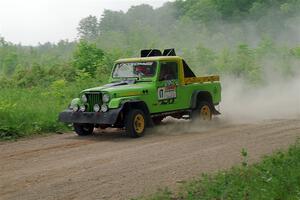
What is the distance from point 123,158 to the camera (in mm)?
10258

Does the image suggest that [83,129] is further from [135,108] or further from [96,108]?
[135,108]

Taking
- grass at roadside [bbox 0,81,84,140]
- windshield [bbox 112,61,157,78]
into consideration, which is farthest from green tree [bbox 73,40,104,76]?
windshield [bbox 112,61,157,78]

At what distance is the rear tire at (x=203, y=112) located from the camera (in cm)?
1496

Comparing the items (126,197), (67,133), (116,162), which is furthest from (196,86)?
(126,197)

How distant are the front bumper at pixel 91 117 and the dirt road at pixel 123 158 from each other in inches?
18.3

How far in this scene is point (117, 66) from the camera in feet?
48.3

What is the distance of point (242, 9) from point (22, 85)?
116ft

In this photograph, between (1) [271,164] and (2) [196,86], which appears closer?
(1) [271,164]

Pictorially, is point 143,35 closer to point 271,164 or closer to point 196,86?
point 196,86

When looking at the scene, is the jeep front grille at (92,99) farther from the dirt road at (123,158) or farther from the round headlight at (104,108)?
the dirt road at (123,158)

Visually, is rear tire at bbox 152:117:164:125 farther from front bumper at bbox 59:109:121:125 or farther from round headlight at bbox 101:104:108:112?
front bumper at bbox 59:109:121:125

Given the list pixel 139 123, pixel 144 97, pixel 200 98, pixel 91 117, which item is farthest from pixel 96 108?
pixel 200 98

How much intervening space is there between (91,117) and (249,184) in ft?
19.9

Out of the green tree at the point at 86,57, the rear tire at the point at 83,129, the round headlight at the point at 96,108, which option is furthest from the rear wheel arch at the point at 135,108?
the green tree at the point at 86,57
